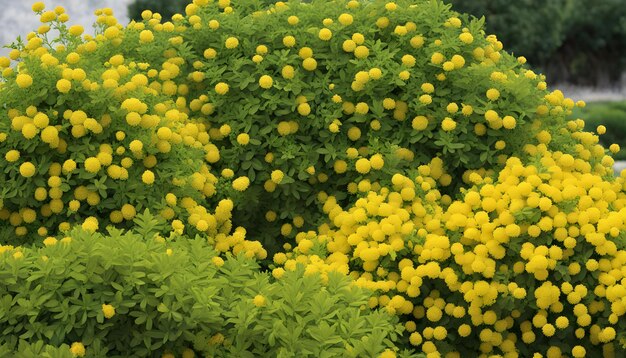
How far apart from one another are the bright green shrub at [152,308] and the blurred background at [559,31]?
15482 millimetres

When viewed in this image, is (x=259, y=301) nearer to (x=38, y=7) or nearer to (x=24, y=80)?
(x=24, y=80)

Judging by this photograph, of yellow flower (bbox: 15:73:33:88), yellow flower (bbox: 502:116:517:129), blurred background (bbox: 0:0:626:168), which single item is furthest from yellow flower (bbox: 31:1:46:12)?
blurred background (bbox: 0:0:626:168)

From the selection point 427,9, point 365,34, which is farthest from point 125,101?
point 427,9

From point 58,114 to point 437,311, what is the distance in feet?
6.78

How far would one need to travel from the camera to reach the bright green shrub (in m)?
3.61

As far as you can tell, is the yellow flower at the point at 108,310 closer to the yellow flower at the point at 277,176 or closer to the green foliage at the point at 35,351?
the green foliage at the point at 35,351

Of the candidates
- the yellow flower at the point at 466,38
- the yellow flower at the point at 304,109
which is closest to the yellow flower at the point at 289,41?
the yellow flower at the point at 304,109

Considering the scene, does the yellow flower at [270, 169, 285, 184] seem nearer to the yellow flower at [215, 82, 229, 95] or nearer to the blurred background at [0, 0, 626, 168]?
the yellow flower at [215, 82, 229, 95]

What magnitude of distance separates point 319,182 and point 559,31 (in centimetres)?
2391

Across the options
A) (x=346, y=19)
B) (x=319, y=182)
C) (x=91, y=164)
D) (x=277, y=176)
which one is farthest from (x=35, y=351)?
(x=346, y=19)

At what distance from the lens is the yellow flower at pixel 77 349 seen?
11.5 ft

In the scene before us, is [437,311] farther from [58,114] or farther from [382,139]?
[58,114]

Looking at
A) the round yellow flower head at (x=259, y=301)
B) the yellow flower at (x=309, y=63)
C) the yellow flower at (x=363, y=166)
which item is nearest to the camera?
the round yellow flower head at (x=259, y=301)

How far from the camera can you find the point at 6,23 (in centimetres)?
2605
